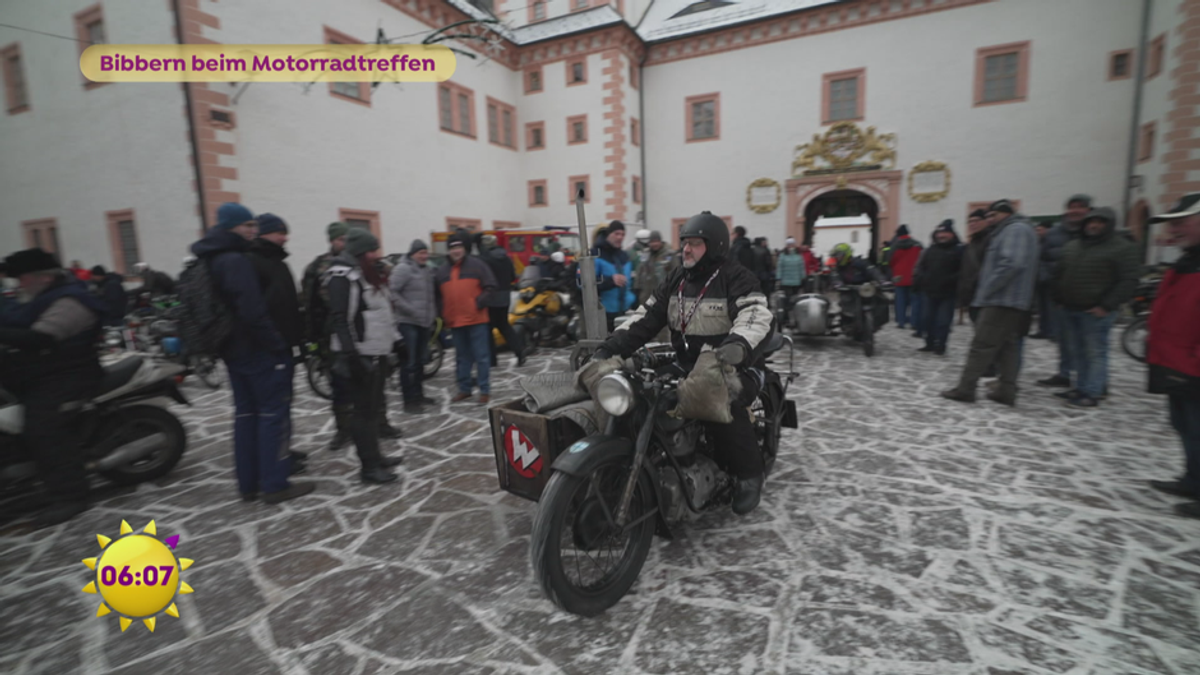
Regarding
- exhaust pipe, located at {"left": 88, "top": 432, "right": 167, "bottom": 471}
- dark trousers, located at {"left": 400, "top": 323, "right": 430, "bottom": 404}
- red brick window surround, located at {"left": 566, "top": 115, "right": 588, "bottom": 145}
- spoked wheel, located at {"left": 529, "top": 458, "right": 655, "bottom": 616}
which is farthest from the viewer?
red brick window surround, located at {"left": 566, "top": 115, "right": 588, "bottom": 145}

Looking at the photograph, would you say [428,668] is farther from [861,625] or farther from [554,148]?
[554,148]

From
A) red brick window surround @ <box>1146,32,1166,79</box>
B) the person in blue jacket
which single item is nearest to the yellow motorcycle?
the person in blue jacket

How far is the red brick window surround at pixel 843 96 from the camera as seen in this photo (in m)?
18.1

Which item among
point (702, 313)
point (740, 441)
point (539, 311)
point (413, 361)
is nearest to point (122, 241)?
point (539, 311)

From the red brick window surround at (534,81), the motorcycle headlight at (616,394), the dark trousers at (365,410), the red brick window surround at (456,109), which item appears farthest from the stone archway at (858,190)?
the motorcycle headlight at (616,394)

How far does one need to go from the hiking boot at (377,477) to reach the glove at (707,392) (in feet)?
8.88

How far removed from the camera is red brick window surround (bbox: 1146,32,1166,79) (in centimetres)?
1327

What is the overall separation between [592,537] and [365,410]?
8.27 ft

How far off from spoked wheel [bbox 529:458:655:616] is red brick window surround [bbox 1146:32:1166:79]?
18416 mm

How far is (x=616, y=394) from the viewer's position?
8.16 ft

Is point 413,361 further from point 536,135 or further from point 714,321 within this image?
point 536,135

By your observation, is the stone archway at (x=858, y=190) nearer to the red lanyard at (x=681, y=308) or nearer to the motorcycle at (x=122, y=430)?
the red lanyard at (x=681, y=308)

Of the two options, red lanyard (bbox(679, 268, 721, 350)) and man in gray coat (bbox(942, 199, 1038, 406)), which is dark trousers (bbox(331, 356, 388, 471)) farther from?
man in gray coat (bbox(942, 199, 1038, 406))

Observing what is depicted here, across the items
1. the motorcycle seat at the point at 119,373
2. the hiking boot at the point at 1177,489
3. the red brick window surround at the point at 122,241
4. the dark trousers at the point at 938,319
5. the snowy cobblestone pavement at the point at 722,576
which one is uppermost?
the red brick window surround at the point at 122,241
